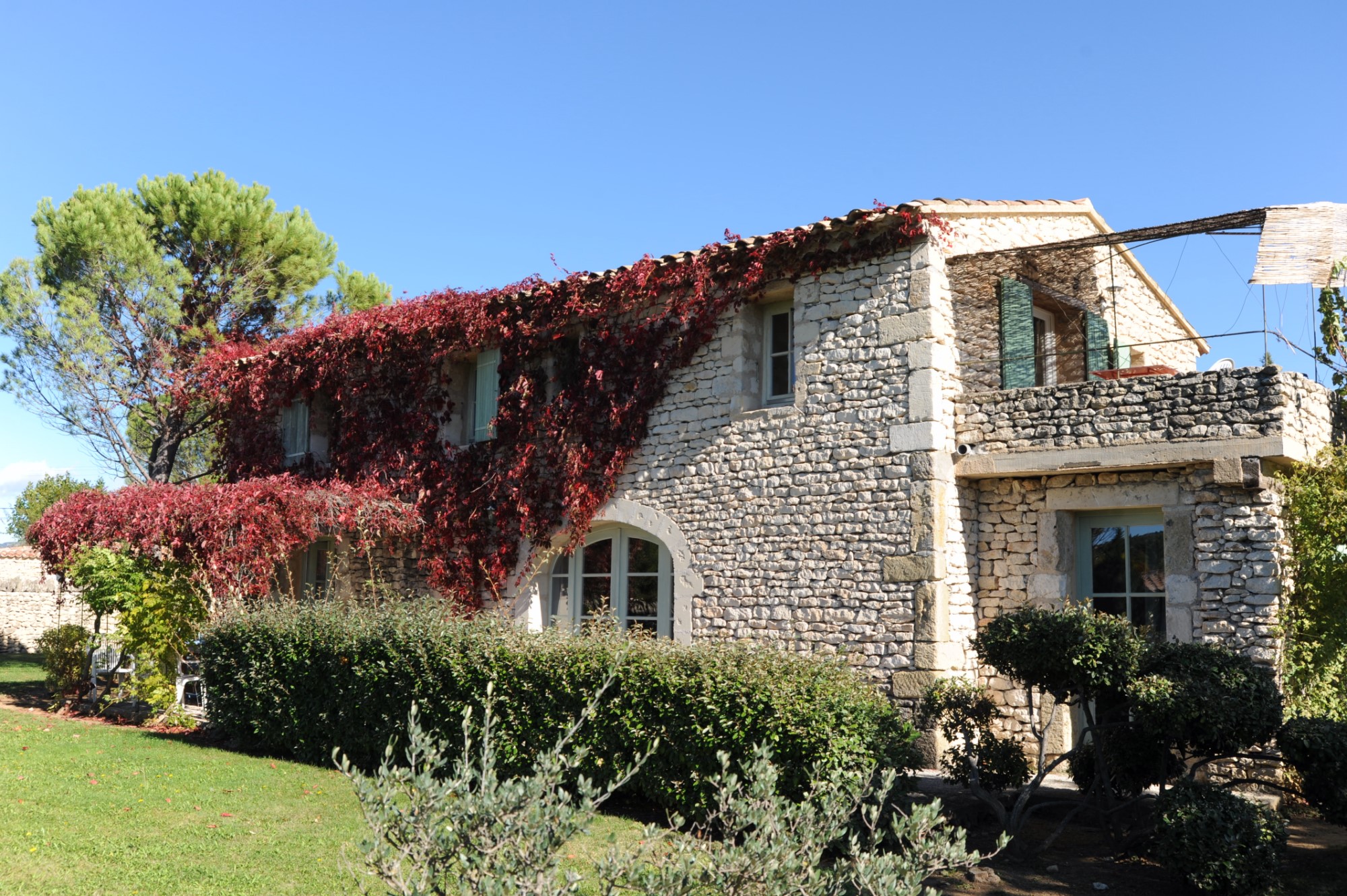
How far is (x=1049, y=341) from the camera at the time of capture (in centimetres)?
1174

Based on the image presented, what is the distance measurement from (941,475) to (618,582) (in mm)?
3917

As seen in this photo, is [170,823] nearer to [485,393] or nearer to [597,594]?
[597,594]

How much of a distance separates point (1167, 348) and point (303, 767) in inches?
439

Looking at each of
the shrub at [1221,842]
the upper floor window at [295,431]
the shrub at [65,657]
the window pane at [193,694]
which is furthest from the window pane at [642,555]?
the shrub at [65,657]

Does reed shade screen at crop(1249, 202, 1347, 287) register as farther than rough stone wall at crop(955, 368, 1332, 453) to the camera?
Yes

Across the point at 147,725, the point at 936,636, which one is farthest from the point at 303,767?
the point at 936,636

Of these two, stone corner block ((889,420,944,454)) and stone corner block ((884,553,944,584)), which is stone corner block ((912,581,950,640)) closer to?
stone corner block ((884,553,944,584))

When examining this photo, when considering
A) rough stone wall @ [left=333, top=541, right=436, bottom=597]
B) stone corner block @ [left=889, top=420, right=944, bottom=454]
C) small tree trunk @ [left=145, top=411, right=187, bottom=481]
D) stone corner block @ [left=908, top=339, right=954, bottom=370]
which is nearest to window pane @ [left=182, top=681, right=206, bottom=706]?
rough stone wall @ [left=333, top=541, right=436, bottom=597]

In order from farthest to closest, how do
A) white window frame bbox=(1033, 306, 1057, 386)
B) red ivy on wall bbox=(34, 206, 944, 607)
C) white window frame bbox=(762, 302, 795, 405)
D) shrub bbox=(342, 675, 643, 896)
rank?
white window frame bbox=(1033, 306, 1057, 386) → red ivy on wall bbox=(34, 206, 944, 607) → white window frame bbox=(762, 302, 795, 405) → shrub bbox=(342, 675, 643, 896)

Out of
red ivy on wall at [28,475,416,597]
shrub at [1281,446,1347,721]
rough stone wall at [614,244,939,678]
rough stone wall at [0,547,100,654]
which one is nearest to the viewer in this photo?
shrub at [1281,446,1347,721]

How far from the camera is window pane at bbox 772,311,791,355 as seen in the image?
10688 millimetres

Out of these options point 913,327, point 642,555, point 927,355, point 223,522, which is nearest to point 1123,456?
point 927,355

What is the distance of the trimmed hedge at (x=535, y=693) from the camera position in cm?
677

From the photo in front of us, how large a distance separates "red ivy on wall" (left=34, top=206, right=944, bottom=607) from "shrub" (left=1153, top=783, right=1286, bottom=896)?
5.36 m
